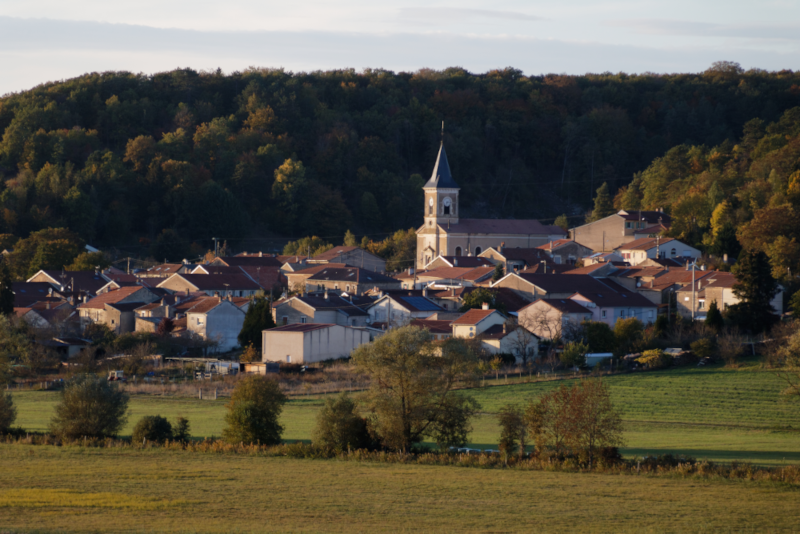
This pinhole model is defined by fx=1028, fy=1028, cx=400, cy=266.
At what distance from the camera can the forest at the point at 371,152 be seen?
2960 inches

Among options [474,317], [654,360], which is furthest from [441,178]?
[654,360]

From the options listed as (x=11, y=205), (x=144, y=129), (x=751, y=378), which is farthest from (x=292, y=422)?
(x=144, y=129)

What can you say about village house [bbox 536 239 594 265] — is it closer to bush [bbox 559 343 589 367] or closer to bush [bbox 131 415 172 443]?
bush [bbox 559 343 589 367]

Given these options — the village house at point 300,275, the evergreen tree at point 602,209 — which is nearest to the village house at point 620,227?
the evergreen tree at point 602,209

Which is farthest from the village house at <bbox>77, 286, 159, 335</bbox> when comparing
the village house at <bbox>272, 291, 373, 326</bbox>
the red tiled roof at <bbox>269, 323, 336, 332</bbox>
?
the red tiled roof at <bbox>269, 323, 336, 332</bbox>

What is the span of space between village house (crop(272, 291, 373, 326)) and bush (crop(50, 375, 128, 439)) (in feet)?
59.3

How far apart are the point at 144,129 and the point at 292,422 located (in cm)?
7293

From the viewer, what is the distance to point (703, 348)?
3784 centimetres

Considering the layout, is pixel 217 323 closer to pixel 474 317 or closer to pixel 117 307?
pixel 117 307

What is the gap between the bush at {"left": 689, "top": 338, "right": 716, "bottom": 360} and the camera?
3784 centimetres

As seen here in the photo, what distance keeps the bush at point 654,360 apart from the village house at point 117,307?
22691mm

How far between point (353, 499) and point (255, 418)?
6821 mm

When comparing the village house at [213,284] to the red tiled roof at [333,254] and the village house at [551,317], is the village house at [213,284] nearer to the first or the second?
the red tiled roof at [333,254]

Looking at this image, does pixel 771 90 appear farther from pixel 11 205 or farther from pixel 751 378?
pixel 751 378
